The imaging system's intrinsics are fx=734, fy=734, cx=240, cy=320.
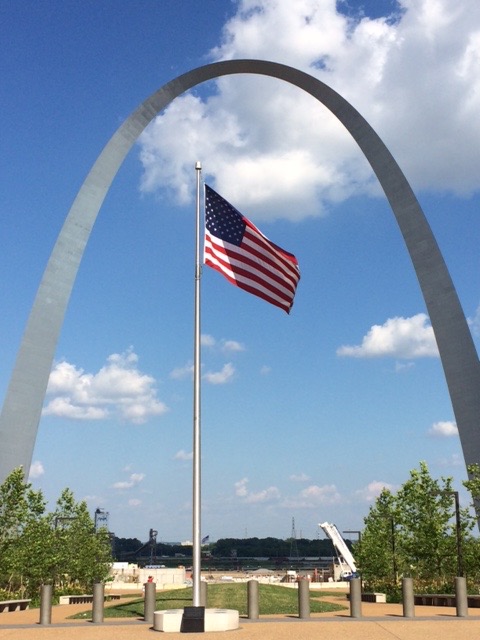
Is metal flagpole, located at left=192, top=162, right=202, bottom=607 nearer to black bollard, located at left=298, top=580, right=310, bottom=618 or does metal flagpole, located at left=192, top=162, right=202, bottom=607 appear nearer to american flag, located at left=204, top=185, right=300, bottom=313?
american flag, located at left=204, top=185, right=300, bottom=313

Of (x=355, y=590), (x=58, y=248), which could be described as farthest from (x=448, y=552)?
(x=58, y=248)

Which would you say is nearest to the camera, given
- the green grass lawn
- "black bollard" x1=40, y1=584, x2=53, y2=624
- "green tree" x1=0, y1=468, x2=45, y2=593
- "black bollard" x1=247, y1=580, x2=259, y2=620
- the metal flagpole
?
the metal flagpole

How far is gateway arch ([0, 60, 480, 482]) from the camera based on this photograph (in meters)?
33.2

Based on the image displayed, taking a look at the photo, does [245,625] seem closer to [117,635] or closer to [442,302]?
[117,635]

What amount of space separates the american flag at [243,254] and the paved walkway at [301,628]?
844 centimetres

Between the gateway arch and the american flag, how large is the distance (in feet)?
51.9

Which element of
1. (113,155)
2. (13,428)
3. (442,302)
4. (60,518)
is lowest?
(60,518)

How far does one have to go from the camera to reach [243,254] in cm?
2033

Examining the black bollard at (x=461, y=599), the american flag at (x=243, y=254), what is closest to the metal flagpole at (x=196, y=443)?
the american flag at (x=243, y=254)

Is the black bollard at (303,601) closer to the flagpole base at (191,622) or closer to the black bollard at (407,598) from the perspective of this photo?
the black bollard at (407,598)

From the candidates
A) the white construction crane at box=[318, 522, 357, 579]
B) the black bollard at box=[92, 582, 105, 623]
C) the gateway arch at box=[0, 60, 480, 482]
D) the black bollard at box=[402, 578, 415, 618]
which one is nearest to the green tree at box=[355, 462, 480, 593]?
the gateway arch at box=[0, 60, 480, 482]

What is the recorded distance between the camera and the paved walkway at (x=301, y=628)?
50.7ft

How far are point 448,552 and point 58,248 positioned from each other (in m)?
22.8

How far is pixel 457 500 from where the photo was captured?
29.6 meters
